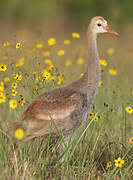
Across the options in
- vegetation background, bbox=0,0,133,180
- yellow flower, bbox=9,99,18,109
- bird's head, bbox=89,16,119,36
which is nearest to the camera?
yellow flower, bbox=9,99,18,109

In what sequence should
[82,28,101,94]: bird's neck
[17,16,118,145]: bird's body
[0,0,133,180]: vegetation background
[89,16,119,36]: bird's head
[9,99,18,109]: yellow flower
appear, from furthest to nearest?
[89,16,119,36]: bird's head < [82,28,101,94]: bird's neck < [17,16,118,145]: bird's body < [0,0,133,180]: vegetation background < [9,99,18,109]: yellow flower

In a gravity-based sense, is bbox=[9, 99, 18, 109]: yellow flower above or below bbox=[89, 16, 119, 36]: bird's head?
below

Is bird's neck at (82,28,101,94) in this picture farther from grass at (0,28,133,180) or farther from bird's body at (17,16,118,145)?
grass at (0,28,133,180)

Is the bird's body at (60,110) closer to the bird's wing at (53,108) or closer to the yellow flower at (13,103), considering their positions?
the bird's wing at (53,108)

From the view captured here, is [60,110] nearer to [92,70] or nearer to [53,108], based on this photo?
[53,108]

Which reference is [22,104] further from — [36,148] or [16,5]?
[16,5]

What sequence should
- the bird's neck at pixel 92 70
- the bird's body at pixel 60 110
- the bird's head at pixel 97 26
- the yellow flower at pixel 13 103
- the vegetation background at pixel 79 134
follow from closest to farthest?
the yellow flower at pixel 13 103
the vegetation background at pixel 79 134
the bird's body at pixel 60 110
the bird's neck at pixel 92 70
the bird's head at pixel 97 26

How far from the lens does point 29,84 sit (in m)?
3.69

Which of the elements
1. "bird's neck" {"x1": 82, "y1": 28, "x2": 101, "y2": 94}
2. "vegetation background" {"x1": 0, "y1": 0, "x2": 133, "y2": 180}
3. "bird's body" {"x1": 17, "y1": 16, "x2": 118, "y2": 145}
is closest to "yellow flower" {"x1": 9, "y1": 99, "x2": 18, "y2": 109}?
"vegetation background" {"x1": 0, "y1": 0, "x2": 133, "y2": 180}

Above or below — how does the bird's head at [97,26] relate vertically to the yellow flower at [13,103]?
above

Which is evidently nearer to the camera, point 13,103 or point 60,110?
point 13,103

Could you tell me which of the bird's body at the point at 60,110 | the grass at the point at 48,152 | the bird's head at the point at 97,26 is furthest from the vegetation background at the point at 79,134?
the bird's head at the point at 97,26

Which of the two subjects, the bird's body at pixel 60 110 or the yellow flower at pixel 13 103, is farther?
the bird's body at pixel 60 110

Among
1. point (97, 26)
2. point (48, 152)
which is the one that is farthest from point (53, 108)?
point (97, 26)
